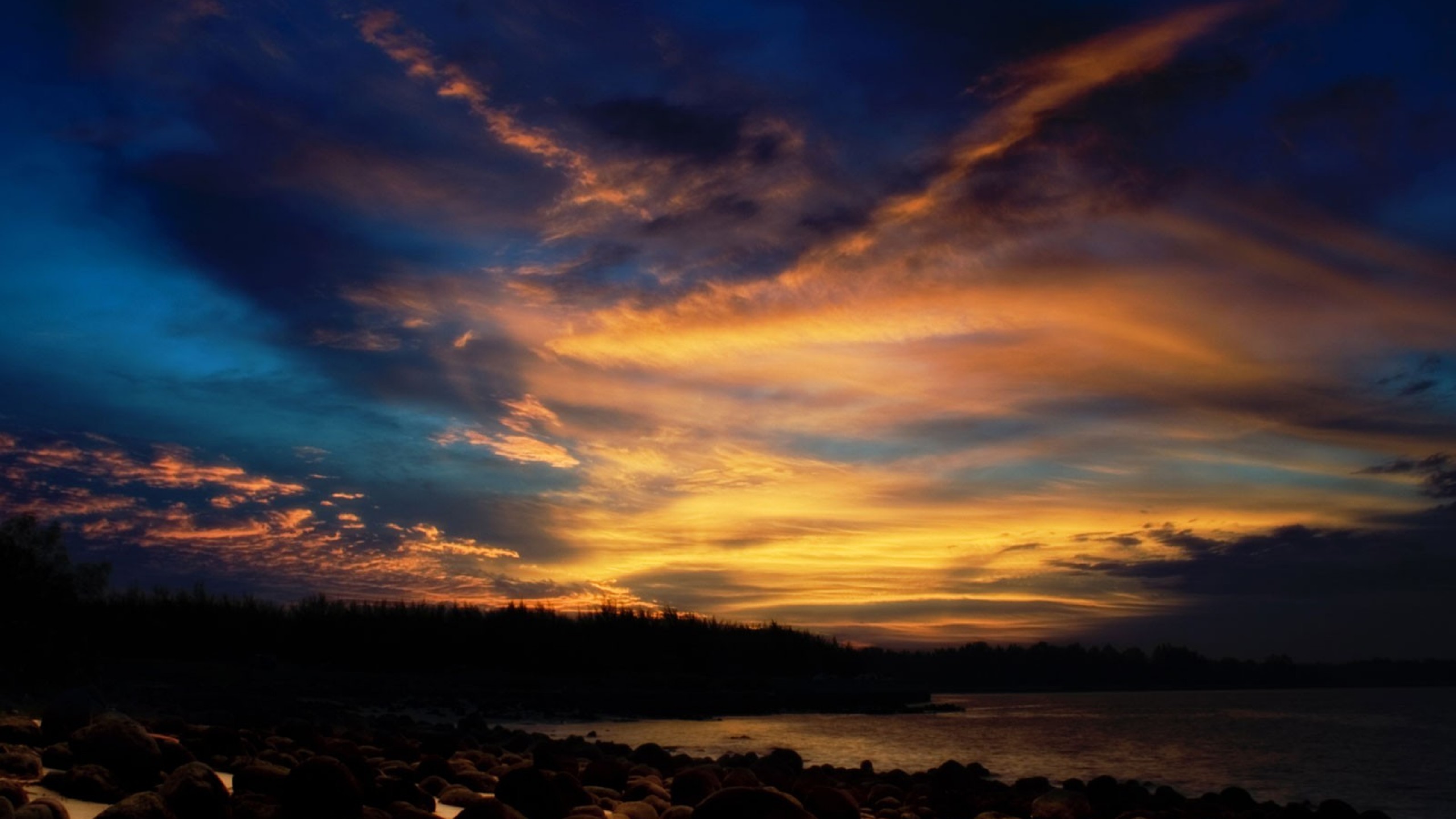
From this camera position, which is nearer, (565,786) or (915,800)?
(565,786)

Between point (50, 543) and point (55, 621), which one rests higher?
point (50, 543)

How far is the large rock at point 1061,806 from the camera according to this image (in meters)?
15.1

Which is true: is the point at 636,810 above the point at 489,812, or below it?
below

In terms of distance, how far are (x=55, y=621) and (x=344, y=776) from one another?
53.4 ft

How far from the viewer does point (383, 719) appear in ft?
95.9

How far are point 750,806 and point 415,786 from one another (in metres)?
3.56

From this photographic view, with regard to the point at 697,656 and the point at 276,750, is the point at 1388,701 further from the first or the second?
the point at 276,750

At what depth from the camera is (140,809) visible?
7062mm

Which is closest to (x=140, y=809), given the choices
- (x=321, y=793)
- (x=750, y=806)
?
(x=321, y=793)

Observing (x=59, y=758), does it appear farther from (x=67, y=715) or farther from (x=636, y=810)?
(x=636, y=810)

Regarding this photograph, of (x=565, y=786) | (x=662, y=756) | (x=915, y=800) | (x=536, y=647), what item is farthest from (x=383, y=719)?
(x=536, y=647)

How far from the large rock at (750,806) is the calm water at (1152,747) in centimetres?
2210

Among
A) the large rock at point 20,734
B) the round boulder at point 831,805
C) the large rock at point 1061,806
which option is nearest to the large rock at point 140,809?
the large rock at point 20,734

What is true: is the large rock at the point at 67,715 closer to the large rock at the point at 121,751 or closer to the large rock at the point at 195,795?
the large rock at the point at 121,751
